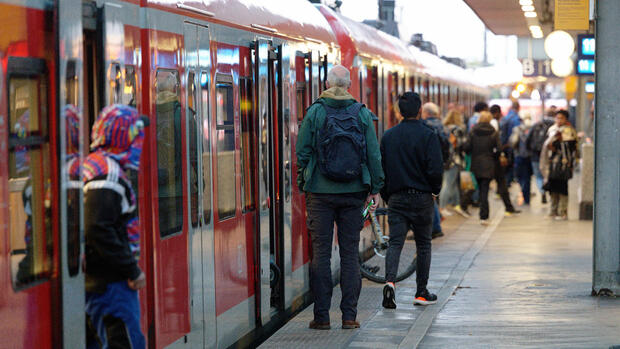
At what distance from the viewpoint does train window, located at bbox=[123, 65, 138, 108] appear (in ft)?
17.2

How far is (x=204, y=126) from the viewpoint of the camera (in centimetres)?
653

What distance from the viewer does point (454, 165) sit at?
59.8ft

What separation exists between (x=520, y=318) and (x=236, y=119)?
9.65ft

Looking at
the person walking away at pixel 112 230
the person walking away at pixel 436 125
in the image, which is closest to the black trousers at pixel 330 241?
the person walking away at pixel 112 230

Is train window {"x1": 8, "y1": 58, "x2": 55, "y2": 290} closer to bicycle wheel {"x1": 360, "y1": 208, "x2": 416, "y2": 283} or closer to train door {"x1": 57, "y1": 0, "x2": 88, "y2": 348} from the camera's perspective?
train door {"x1": 57, "y1": 0, "x2": 88, "y2": 348}

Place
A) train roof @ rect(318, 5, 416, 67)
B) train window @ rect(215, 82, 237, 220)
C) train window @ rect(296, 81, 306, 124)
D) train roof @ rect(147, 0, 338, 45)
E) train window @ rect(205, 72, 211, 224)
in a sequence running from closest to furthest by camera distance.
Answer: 1. train roof @ rect(147, 0, 338, 45)
2. train window @ rect(205, 72, 211, 224)
3. train window @ rect(215, 82, 237, 220)
4. train window @ rect(296, 81, 306, 124)
5. train roof @ rect(318, 5, 416, 67)

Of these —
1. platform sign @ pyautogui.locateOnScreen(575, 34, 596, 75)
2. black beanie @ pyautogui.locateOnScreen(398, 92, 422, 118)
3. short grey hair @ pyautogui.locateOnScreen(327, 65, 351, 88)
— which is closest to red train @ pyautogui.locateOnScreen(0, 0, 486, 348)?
short grey hair @ pyautogui.locateOnScreen(327, 65, 351, 88)

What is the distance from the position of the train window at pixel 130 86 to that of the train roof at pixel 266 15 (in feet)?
1.41

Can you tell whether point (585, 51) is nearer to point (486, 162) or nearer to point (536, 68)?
point (486, 162)

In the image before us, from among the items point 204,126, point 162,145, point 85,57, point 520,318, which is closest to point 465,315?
point 520,318

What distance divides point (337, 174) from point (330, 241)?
0.57m

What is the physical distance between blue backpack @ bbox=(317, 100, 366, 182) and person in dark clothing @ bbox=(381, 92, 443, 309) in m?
1.24

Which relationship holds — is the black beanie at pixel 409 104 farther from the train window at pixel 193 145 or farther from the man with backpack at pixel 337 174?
the train window at pixel 193 145

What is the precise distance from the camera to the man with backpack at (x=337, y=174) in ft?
25.2
